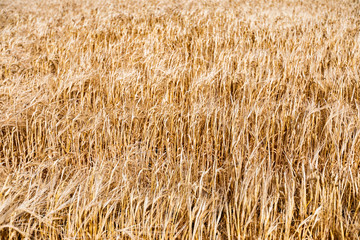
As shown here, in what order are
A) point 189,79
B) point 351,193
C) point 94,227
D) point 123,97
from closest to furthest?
point 94,227 < point 351,193 < point 123,97 < point 189,79

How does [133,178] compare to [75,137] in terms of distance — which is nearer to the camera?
[133,178]

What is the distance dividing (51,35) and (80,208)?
3.39 m

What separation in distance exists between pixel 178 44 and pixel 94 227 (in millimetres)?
2577

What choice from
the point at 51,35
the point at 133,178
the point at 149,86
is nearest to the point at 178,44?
the point at 149,86

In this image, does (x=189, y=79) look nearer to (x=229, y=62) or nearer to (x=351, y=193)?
(x=229, y=62)

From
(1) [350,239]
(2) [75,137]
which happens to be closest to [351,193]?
(1) [350,239]

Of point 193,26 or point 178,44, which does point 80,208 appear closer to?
point 178,44

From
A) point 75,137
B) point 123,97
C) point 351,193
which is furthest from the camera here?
point 123,97

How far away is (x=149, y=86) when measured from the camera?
75.6 inches

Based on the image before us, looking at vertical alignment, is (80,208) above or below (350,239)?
above

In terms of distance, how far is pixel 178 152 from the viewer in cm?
142

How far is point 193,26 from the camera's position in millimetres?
4211

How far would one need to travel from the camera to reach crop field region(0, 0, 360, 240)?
35.8 inches

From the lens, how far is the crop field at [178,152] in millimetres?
909
